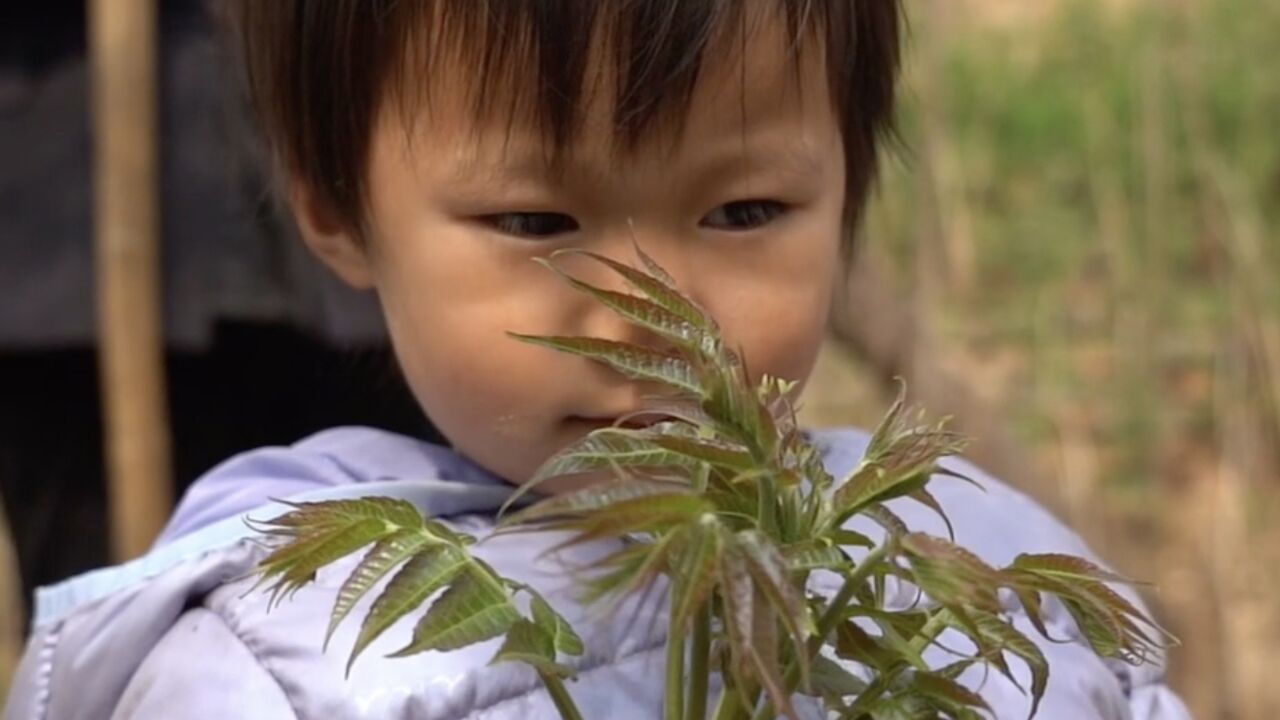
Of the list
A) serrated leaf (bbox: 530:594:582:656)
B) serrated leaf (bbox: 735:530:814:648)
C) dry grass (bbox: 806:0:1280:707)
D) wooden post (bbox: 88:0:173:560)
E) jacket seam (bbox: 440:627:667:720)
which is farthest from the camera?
dry grass (bbox: 806:0:1280:707)

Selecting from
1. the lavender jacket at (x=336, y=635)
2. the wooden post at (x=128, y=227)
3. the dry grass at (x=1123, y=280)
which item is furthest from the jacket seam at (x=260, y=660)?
the dry grass at (x=1123, y=280)

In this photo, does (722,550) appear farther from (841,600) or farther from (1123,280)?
(1123,280)

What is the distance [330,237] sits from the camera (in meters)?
0.90

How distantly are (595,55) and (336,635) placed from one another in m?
0.24

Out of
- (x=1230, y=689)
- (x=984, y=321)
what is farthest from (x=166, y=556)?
(x=984, y=321)

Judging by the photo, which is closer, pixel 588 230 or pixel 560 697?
pixel 560 697

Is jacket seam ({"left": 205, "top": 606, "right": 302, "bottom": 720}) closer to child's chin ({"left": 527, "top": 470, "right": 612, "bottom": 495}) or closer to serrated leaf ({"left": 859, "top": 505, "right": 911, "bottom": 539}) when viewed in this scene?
child's chin ({"left": 527, "top": 470, "right": 612, "bottom": 495})

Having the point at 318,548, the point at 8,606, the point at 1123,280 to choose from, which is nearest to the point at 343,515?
the point at 318,548

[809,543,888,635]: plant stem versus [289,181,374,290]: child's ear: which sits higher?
[289,181,374,290]: child's ear

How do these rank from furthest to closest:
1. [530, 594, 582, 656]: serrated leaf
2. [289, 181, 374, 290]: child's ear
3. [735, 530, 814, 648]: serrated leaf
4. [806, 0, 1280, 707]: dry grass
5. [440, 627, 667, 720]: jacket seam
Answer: [806, 0, 1280, 707]: dry grass
[289, 181, 374, 290]: child's ear
[440, 627, 667, 720]: jacket seam
[530, 594, 582, 656]: serrated leaf
[735, 530, 814, 648]: serrated leaf

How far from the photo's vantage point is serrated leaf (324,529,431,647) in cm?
51

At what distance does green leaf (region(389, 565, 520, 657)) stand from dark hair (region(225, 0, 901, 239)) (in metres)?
0.24

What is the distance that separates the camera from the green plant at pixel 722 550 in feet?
1.52

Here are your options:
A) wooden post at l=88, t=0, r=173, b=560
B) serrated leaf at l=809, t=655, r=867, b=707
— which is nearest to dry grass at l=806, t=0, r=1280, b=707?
wooden post at l=88, t=0, r=173, b=560
